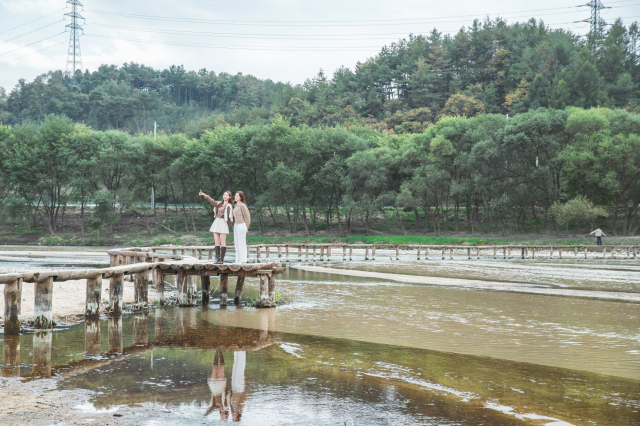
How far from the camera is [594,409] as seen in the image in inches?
225

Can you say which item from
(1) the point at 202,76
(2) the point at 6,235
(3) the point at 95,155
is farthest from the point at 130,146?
(1) the point at 202,76

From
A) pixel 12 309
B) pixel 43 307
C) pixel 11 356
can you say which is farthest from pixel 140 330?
pixel 11 356

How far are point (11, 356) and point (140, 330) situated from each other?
2.60 meters

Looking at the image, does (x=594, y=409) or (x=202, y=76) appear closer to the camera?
(x=594, y=409)

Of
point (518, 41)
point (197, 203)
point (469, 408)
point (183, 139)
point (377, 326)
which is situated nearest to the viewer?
point (469, 408)

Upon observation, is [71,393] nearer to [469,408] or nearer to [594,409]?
[469,408]

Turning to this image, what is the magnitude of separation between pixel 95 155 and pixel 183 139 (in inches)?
378

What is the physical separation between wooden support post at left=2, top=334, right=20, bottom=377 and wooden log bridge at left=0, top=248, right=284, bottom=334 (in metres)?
0.51

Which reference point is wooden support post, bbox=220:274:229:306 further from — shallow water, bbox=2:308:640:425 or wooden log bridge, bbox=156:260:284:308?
shallow water, bbox=2:308:640:425

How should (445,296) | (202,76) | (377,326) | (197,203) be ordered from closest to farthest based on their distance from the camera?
1. (377,326)
2. (445,296)
3. (197,203)
4. (202,76)

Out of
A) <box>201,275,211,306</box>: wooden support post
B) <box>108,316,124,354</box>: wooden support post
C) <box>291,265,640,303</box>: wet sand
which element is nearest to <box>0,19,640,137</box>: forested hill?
<box>291,265,640,303</box>: wet sand

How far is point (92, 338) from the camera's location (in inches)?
352

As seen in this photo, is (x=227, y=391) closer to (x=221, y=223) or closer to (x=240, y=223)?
(x=240, y=223)

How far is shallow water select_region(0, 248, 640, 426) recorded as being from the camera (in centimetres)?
554
